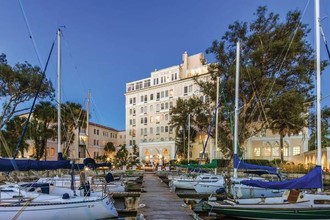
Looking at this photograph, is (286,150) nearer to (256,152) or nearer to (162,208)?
(256,152)

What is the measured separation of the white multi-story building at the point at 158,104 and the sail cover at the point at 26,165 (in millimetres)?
56980

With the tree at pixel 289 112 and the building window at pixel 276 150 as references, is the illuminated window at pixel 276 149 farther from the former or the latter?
the tree at pixel 289 112

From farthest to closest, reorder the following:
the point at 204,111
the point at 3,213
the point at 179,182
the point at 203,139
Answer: the point at 203,139, the point at 204,111, the point at 179,182, the point at 3,213

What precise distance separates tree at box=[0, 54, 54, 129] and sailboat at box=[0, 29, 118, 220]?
26.1 meters

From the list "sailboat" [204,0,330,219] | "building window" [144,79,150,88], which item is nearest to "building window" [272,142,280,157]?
"building window" [144,79,150,88]

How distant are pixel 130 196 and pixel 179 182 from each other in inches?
311

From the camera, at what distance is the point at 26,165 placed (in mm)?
16328

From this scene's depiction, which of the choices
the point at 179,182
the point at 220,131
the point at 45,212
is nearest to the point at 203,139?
the point at 220,131

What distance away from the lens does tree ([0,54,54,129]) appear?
3994 centimetres

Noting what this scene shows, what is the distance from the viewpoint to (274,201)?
692 inches

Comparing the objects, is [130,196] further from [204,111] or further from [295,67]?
[204,111]

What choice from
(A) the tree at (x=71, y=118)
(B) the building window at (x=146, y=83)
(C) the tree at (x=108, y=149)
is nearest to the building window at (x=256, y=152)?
(A) the tree at (x=71, y=118)

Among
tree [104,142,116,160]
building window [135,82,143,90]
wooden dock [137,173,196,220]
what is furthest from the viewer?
building window [135,82,143,90]

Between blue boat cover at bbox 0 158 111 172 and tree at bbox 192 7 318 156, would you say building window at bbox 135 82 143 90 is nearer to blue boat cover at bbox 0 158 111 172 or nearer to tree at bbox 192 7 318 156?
tree at bbox 192 7 318 156
